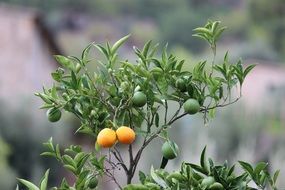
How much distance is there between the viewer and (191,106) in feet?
6.16

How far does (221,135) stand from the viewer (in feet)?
40.4

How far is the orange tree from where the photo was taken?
72.8 inches

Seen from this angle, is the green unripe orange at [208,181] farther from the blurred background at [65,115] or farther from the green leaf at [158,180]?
the blurred background at [65,115]

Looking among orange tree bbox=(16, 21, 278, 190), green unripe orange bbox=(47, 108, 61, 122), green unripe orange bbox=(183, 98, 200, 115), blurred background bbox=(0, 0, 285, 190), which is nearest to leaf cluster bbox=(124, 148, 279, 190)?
orange tree bbox=(16, 21, 278, 190)

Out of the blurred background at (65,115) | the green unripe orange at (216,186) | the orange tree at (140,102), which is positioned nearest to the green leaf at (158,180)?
the orange tree at (140,102)

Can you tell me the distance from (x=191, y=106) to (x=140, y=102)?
0.12 metres

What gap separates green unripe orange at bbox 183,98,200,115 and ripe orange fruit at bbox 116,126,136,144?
13cm

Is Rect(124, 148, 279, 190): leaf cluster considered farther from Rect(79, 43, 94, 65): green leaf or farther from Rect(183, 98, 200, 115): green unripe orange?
Rect(79, 43, 94, 65): green leaf

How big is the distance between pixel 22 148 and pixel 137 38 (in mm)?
30024

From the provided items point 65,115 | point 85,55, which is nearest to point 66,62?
point 85,55

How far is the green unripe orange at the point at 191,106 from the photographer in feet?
6.15

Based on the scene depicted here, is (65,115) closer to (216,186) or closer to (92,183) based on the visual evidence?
(92,183)

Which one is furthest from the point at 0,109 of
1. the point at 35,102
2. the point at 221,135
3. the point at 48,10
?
the point at 48,10

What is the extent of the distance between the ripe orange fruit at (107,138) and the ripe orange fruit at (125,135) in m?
0.01
